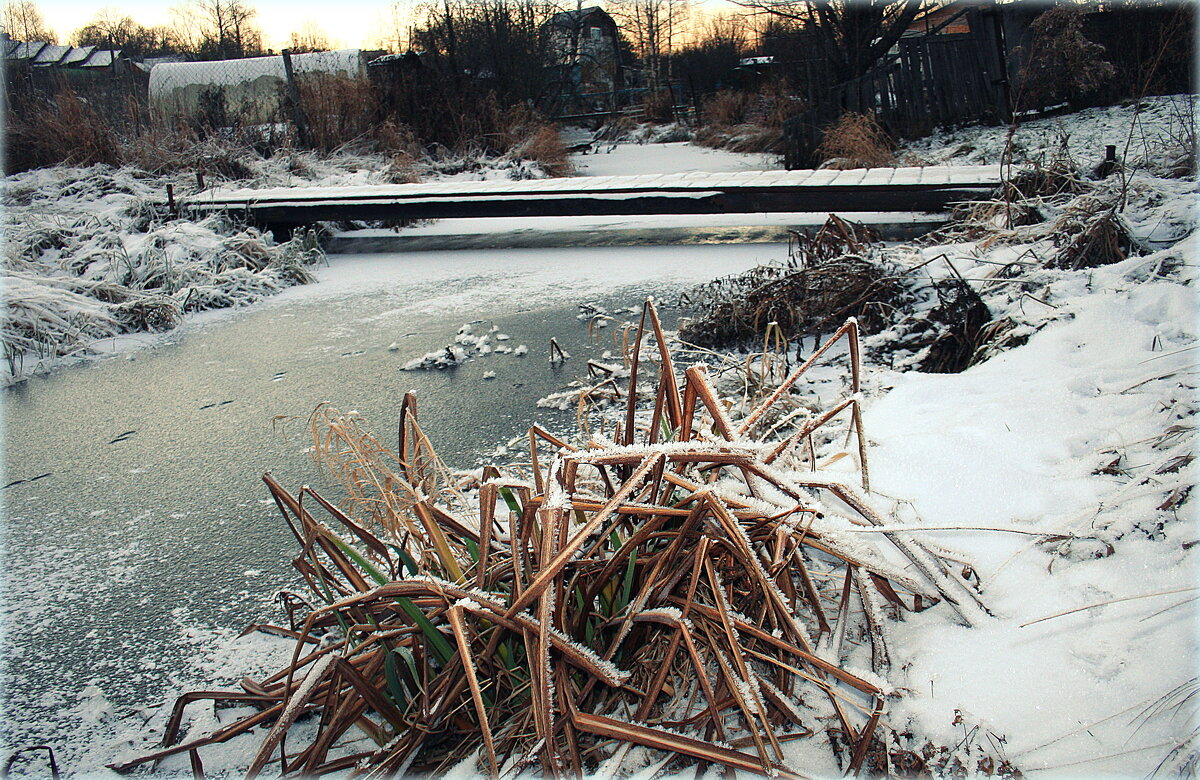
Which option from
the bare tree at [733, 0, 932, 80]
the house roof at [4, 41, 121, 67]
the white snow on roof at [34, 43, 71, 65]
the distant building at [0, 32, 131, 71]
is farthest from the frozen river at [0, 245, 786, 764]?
the white snow on roof at [34, 43, 71, 65]

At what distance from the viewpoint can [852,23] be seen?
1253 cm

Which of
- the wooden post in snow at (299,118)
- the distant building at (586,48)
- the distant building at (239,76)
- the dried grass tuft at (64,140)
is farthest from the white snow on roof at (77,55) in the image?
the dried grass tuft at (64,140)

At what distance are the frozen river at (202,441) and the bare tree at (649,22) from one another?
119ft

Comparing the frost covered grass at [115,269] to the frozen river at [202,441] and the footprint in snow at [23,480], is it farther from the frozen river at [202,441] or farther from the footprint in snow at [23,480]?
the footprint in snow at [23,480]

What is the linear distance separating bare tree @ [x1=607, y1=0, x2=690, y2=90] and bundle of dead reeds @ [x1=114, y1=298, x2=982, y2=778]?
130 feet

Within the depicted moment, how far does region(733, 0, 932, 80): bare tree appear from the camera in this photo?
488 inches

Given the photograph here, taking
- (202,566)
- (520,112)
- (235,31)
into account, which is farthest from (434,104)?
(235,31)

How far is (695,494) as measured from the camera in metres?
1.18

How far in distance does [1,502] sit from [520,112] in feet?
37.8

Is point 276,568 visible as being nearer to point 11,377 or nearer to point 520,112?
point 11,377

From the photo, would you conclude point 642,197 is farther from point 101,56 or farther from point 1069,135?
point 101,56

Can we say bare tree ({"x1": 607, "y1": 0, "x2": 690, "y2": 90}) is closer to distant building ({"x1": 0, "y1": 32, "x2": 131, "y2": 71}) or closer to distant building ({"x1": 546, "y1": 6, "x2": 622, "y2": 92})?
distant building ({"x1": 546, "y1": 6, "x2": 622, "y2": 92})

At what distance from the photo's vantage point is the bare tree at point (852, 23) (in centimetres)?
1238

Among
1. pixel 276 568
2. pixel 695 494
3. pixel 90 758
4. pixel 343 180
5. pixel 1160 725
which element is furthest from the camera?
pixel 343 180
